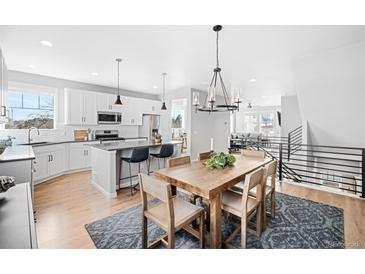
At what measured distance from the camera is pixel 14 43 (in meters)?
2.77

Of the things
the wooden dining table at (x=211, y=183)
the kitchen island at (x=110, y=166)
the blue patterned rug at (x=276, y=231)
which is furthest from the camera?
the kitchen island at (x=110, y=166)

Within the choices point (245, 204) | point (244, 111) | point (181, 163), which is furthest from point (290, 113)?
point (245, 204)

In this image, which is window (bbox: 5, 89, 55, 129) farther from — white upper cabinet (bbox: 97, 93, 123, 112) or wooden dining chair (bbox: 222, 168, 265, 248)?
wooden dining chair (bbox: 222, 168, 265, 248)

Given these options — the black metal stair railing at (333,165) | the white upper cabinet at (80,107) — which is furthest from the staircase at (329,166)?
the white upper cabinet at (80,107)

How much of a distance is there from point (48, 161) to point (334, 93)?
20.6 feet

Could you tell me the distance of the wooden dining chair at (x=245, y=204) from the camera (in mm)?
1642

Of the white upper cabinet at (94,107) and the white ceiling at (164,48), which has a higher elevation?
→ the white ceiling at (164,48)

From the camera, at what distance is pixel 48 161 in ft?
13.2

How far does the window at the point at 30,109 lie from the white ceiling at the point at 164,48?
638 mm

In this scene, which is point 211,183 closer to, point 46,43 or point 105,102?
point 46,43

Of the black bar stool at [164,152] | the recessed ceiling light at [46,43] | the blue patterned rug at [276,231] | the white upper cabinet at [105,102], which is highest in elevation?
the recessed ceiling light at [46,43]

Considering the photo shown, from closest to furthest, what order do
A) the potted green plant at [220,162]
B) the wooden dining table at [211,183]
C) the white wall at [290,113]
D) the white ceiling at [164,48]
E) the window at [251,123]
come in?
the wooden dining table at [211,183], the potted green plant at [220,162], the white ceiling at [164,48], the white wall at [290,113], the window at [251,123]

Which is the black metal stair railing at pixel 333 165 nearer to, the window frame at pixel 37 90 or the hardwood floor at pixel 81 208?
the hardwood floor at pixel 81 208
